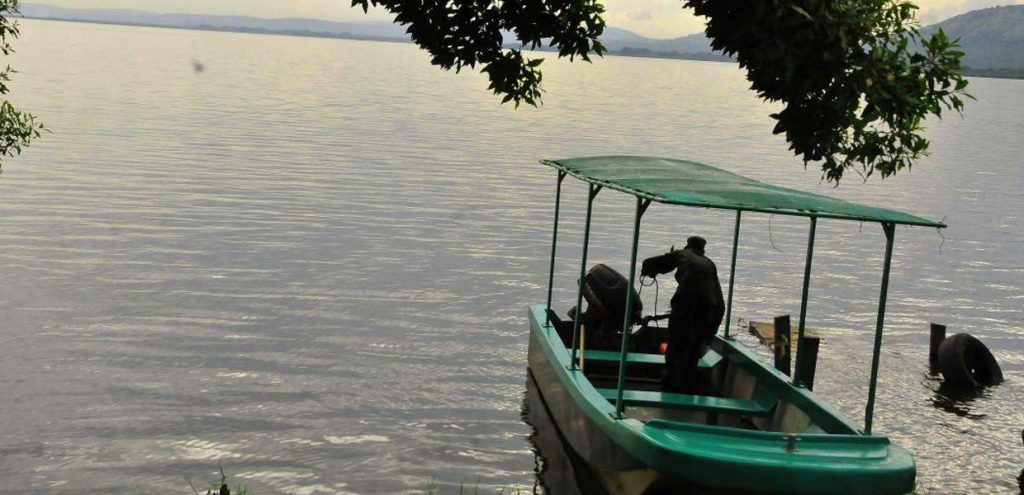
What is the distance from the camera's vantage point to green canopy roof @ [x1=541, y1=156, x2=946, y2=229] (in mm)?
10344

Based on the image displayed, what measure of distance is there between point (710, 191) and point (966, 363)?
1018 centimetres

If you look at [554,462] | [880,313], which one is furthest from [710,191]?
[554,462]

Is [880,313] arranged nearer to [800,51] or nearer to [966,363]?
[800,51]

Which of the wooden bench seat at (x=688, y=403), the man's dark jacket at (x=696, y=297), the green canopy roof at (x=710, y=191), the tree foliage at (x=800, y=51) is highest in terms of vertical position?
the tree foliage at (x=800, y=51)

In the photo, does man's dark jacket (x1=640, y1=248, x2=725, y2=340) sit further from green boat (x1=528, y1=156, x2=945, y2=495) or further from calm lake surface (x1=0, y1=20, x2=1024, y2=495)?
calm lake surface (x1=0, y1=20, x2=1024, y2=495)

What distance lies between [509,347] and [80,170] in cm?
2366

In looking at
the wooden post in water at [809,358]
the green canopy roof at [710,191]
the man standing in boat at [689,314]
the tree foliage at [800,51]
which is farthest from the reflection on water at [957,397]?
the tree foliage at [800,51]

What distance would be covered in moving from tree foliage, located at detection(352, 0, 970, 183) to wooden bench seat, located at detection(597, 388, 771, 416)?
3498 mm

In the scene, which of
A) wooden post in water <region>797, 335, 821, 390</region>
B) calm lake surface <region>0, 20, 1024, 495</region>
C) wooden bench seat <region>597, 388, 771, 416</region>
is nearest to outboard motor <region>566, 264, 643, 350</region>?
calm lake surface <region>0, 20, 1024, 495</region>

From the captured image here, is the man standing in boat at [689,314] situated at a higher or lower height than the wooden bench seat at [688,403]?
higher

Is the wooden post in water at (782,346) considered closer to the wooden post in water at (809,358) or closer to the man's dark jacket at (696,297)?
the wooden post in water at (809,358)

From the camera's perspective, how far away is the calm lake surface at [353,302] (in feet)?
46.9

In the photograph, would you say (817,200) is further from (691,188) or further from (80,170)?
(80,170)

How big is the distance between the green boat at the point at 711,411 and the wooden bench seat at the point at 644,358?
0.05 ft
